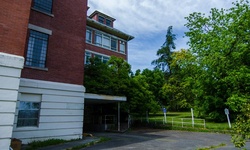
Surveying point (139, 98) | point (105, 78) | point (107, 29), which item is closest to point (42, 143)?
point (105, 78)

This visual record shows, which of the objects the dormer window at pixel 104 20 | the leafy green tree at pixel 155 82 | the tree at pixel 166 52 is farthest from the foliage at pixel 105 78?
the tree at pixel 166 52

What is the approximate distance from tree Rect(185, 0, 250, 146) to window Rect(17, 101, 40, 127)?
1747 centimetres

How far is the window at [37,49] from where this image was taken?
11.1 m

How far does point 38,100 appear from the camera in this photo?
10.9 meters

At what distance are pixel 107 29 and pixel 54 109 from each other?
16904 millimetres

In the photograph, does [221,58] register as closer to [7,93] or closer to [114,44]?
[114,44]

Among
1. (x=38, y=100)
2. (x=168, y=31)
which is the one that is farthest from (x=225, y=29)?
(x=168, y=31)

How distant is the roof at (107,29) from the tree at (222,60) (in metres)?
9.26

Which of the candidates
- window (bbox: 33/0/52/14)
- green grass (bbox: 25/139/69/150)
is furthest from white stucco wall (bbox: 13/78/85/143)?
window (bbox: 33/0/52/14)

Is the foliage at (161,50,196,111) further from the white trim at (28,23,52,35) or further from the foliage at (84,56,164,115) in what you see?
the white trim at (28,23,52,35)

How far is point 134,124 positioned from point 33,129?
47.7ft

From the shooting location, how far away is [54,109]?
1130cm

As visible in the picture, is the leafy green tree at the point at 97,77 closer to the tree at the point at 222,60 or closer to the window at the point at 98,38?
the window at the point at 98,38

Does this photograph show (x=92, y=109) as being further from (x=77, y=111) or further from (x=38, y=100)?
(x=38, y=100)
